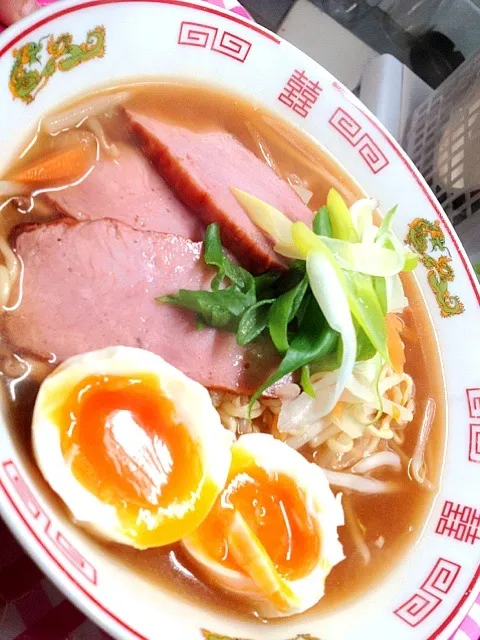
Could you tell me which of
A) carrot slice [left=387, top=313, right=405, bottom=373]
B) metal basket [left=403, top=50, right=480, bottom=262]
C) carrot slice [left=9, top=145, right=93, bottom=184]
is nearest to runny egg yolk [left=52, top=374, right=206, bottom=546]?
carrot slice [left=9, top=145, right=93, bottom=184]

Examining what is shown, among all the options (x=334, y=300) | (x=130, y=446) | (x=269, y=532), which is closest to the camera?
(x=130, y=446)

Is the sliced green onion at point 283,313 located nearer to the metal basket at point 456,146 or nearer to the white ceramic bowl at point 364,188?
the white ceramic bowl at point 364,188

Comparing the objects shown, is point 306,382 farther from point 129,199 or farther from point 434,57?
point 434,57

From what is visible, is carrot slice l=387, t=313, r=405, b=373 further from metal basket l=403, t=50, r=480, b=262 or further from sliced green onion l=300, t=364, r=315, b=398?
metal basket l=403, t=50, r=480, b=262

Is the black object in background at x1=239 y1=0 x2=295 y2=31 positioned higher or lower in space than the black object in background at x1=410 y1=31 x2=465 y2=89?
lower

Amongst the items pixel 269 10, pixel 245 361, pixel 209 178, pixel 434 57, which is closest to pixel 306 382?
pixel 245 361

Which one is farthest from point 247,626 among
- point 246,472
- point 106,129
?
point 106,129
